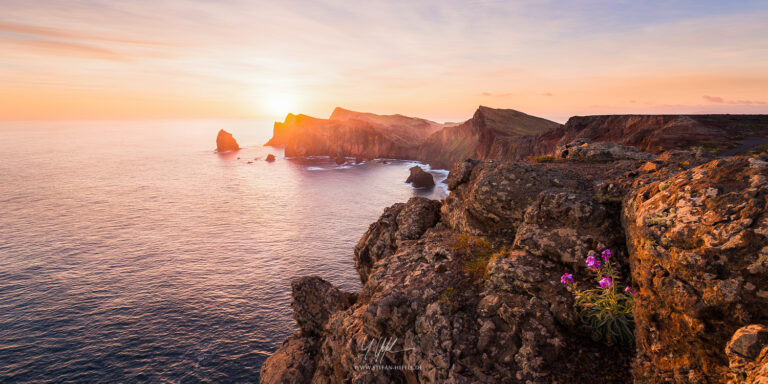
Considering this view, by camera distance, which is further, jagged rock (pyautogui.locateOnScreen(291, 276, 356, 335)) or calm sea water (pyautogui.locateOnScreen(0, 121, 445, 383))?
calm sea water (pyautogui.locateOnScreen(0, 121, 445, 383))

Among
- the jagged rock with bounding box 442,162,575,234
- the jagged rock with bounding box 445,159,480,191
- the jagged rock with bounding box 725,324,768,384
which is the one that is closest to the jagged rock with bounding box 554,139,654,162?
the jagged rock with bounding box 442,162,575,234

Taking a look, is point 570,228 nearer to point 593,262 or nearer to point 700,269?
point 593,262

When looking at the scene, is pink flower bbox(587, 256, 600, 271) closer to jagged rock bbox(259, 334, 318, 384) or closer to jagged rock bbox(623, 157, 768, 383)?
jagged rock bbox(623, 157, 768, 383)

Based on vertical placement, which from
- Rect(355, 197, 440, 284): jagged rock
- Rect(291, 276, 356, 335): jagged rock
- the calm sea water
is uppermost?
Rect(355, 197, 440, 284): jagged rock

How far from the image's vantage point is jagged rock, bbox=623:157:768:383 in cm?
566

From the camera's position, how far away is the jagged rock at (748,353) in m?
4.92

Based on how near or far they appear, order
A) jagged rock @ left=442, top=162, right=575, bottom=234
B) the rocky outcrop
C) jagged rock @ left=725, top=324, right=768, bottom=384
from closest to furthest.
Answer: jagged rock @ left=725, top=324, right=768, bottom=384, jagged rock @ left=442, top=162, right=575, bottom=234, the rocky outcrop

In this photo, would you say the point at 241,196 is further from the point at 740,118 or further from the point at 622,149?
the point at 740,118

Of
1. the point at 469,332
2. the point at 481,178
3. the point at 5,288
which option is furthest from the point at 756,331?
the point at 5,288

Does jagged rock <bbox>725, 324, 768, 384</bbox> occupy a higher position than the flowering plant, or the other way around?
→ jagged rock <bbox>725, 324, 768, 384</bbox>

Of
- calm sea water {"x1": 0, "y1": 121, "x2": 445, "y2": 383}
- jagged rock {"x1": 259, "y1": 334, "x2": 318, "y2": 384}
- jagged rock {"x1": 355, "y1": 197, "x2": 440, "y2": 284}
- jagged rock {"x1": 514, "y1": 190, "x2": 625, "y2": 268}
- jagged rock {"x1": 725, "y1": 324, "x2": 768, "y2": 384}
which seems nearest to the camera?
jagged rock {"x1": 725, "y1": 324, "x2": 768, "y2": 384}

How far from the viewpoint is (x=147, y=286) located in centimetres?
4741

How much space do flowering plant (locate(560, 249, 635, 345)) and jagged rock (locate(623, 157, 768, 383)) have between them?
1.68ft

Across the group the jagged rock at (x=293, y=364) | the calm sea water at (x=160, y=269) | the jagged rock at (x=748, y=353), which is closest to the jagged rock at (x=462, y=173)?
the jagged rock at (x=748, y=353)
